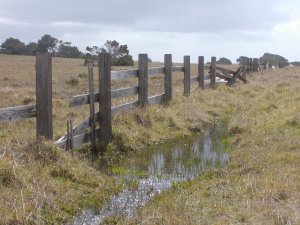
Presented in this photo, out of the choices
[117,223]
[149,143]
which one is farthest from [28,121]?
[117,223]

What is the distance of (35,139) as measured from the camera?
7355 millimetres

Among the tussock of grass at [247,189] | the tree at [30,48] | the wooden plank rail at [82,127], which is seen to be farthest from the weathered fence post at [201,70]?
the tree at [30,48]

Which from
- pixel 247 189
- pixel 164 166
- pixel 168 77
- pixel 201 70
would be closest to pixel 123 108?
pixel 164 166

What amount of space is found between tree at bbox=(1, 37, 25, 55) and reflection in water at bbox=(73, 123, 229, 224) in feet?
228

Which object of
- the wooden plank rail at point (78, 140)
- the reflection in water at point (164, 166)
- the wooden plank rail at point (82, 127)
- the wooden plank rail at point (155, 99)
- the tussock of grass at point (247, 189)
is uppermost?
the wooden plank rail at point (155, 99)

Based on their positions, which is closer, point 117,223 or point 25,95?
point 117,223

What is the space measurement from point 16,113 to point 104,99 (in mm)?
2571

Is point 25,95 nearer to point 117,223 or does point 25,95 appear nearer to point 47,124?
point 47,124

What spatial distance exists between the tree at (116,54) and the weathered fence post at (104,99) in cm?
2806

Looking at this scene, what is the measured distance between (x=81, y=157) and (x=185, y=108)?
548cm

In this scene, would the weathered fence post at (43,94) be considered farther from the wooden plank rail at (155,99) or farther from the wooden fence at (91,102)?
the wooden plank rail at (155,99)

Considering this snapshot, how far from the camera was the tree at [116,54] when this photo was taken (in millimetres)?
40250

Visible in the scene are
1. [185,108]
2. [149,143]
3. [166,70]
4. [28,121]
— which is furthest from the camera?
[166,70]

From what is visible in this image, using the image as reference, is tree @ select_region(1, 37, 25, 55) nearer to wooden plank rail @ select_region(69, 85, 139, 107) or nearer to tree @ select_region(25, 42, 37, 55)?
tree @ select_region(25, 42, 37, 55)
